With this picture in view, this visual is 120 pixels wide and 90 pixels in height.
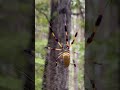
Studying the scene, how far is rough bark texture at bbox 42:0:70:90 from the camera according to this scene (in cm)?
142

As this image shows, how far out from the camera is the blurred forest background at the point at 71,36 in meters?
1.44

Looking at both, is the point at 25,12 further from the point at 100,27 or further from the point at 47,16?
the point at 100,27

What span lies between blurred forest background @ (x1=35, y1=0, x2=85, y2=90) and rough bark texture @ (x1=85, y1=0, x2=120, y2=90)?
64 millimetres

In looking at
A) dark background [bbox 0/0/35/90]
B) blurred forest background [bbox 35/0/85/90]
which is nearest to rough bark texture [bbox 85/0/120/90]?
blurred forest background [bbox 35/0/85/90]

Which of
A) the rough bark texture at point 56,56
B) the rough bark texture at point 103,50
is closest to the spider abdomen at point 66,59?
the rough bark texture at point 56,56

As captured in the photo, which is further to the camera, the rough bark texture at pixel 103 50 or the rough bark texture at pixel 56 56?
the rough bark texture at pixel 103 50

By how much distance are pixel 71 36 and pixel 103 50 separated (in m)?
0.24

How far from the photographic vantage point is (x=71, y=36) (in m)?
1.43

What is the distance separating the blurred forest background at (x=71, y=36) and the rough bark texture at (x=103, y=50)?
0.21 ft

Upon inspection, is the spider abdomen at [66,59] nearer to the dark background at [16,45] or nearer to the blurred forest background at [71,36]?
the blurred forest background at [71,36]

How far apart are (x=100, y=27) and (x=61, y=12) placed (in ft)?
0.82

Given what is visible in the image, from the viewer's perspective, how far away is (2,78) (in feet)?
5.07

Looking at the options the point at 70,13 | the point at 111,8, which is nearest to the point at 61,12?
the point at 70,13

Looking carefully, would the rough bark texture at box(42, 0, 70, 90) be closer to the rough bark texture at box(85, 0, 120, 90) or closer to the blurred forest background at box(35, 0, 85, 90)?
the blurred forest background at box(35, 0, 85, 90)
